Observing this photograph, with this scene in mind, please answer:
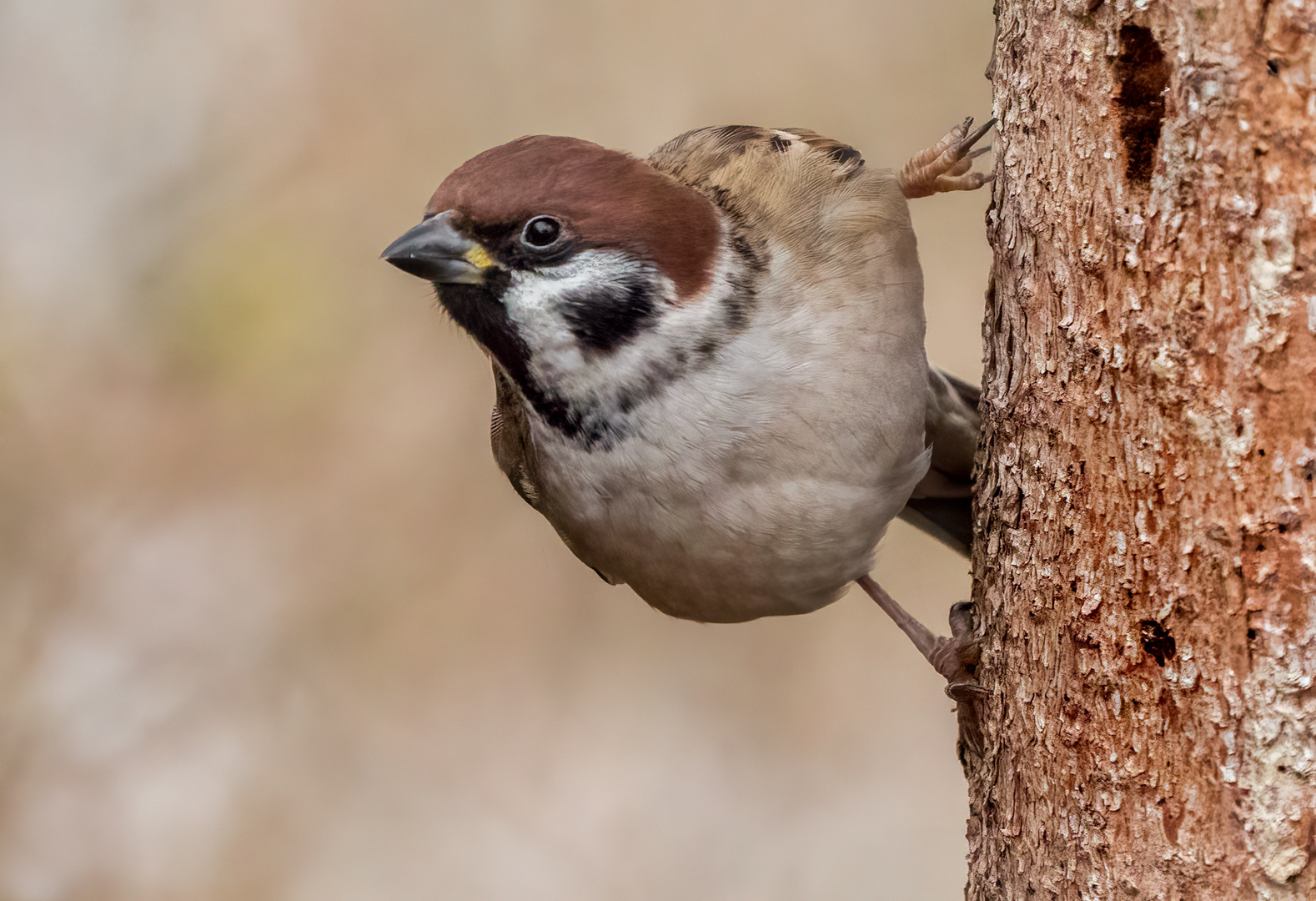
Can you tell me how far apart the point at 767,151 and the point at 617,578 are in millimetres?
1122

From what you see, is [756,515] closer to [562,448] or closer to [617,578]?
[562,448]

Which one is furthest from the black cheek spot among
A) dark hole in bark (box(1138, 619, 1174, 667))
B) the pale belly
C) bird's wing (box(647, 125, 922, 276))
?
dark hole in bark (box(1138, 619, 1174, 667))

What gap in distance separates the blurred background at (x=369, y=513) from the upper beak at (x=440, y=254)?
8.00 ft

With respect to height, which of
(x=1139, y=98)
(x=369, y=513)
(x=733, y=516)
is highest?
(x=1139, y=98)

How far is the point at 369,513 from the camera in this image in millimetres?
5055

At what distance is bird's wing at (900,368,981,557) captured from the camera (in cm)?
294

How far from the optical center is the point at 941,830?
5133 millimetres

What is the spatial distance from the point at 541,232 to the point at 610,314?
0.21 metres

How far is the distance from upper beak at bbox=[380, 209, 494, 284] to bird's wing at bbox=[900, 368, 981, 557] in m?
1.17

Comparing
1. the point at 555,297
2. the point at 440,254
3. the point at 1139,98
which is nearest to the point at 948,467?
the point at 555,297

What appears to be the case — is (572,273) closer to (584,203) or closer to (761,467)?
(584,203)

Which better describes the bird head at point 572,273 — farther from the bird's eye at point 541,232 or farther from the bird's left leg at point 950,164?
the bird's left leg at point 950,164

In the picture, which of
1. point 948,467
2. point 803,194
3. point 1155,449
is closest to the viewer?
point 1155,449

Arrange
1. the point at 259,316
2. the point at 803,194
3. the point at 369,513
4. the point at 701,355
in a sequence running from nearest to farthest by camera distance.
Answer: the point at 701,355 < the point at 803,194 < the point at 259,316 < the point at 369,513
